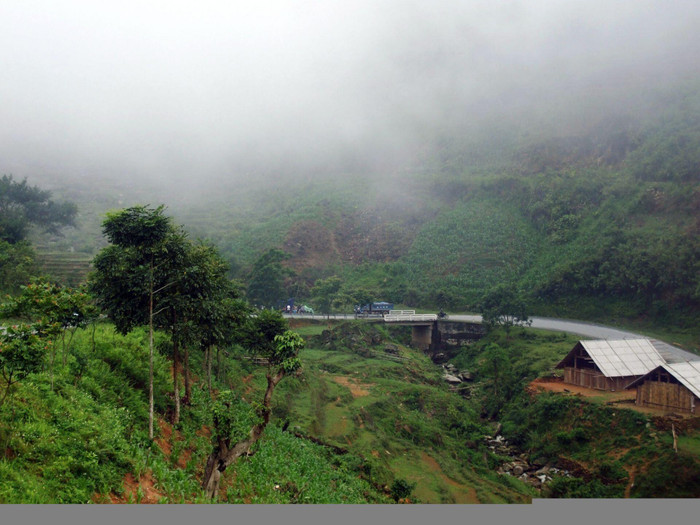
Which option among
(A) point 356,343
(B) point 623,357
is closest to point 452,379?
(A) point 356,343

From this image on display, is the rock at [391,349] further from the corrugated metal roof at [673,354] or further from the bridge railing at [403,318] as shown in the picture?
the corrugated metal roof at [673,354]

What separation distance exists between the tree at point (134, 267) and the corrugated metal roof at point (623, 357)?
23.6m

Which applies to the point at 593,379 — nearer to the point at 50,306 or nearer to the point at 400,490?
the point at 400,490

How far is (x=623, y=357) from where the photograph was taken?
995 inches

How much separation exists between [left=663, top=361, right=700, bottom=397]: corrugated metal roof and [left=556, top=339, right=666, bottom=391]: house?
3.75 metres

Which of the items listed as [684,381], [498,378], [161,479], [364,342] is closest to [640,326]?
[498,378]

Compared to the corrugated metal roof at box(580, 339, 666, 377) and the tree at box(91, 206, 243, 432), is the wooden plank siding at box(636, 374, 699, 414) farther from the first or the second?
the tree at box(91, 206, 243, 432)

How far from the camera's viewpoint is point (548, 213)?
198 feet

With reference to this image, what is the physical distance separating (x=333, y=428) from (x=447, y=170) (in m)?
70.1

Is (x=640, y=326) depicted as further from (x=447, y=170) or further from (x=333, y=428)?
(x=447, y=170)

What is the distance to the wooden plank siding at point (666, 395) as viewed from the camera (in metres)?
19.3

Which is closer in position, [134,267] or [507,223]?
[134,267]

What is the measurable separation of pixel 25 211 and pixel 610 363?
52.7 m

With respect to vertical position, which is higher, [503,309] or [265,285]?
[503,309]
